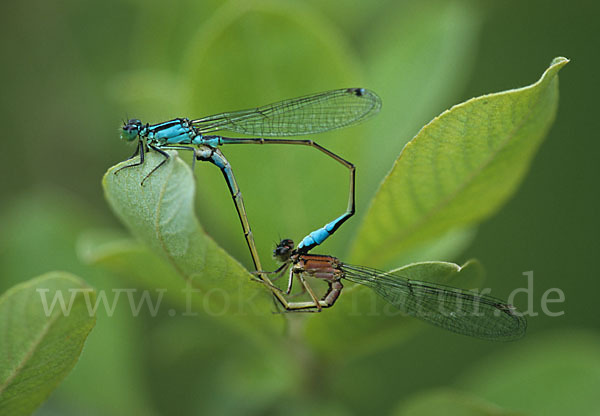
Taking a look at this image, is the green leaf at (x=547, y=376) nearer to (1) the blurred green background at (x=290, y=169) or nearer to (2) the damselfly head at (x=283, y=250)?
(1) the blurred green background at (x=290, y=169)

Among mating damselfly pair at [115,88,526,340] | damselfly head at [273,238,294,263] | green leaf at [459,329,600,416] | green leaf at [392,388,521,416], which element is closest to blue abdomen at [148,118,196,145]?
mating damselfly pair at [115,88,526,340]

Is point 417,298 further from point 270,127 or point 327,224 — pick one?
Answer: point 270,127

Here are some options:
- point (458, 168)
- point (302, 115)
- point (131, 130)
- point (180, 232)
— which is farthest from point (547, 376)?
point (131, 130)

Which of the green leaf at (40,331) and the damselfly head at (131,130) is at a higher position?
the damselfly head at (131,130)

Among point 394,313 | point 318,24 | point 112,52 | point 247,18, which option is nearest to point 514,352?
point 394,313

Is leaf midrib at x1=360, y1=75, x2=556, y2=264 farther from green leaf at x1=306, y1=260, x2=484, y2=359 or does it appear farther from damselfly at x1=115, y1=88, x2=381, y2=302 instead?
damselfly at x1=115, y1=88, x2=381, y2=302

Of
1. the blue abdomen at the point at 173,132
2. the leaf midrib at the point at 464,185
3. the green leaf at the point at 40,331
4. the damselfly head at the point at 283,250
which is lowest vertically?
the green leaf at the point at 40,331

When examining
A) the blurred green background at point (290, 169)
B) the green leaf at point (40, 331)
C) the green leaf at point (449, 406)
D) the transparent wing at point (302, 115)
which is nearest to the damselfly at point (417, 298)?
the blurred green background at point (290, 169)
